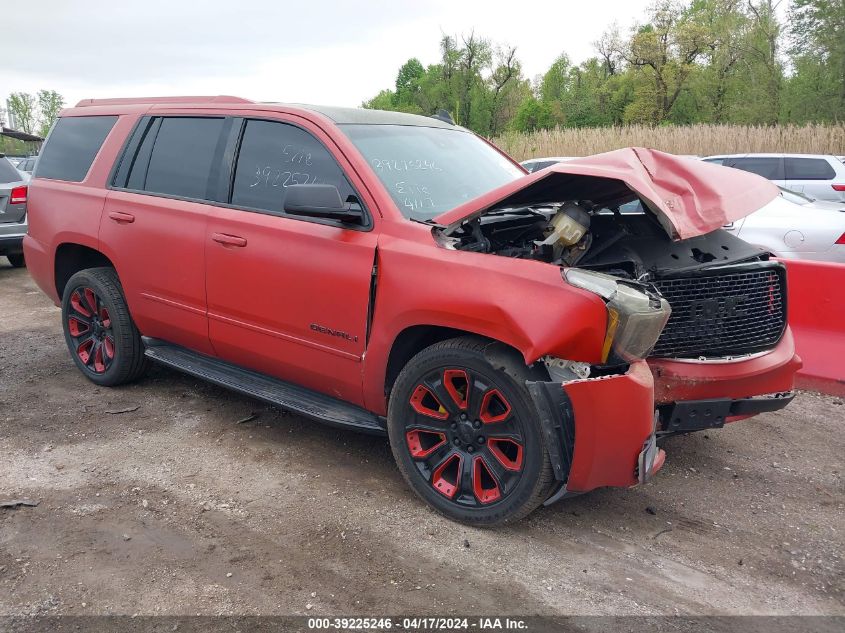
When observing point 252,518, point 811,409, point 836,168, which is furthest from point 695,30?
point 252,518

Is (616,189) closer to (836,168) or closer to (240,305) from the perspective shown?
(240,305)

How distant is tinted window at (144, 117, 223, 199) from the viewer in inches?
171

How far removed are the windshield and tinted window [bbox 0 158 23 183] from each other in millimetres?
7952

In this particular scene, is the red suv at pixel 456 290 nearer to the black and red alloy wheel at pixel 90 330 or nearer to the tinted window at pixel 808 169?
the black and red alloy wheel at pixel 90 330

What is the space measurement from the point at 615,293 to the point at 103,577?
2361 millimetres

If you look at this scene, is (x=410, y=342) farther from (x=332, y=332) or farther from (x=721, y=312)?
(x=721, y=312)

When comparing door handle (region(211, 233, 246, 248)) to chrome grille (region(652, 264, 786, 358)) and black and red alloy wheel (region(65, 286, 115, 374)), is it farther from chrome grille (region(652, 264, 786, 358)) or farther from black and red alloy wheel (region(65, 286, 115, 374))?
chrome grille (region(652, 264, 786, 358))

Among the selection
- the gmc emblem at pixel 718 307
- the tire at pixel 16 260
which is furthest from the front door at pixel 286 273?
the tire at pixel 16 260

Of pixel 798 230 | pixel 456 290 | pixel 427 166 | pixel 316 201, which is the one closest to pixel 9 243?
pixel 427 166

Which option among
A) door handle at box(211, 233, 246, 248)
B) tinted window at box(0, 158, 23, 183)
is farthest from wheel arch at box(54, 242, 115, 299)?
tinted window at box(0, 158, 23, 183)

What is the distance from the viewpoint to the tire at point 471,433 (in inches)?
120

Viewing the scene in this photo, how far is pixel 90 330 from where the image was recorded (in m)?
5.24

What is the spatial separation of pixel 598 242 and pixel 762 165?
10.8 metres

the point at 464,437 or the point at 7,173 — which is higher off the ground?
the point at 7,173
